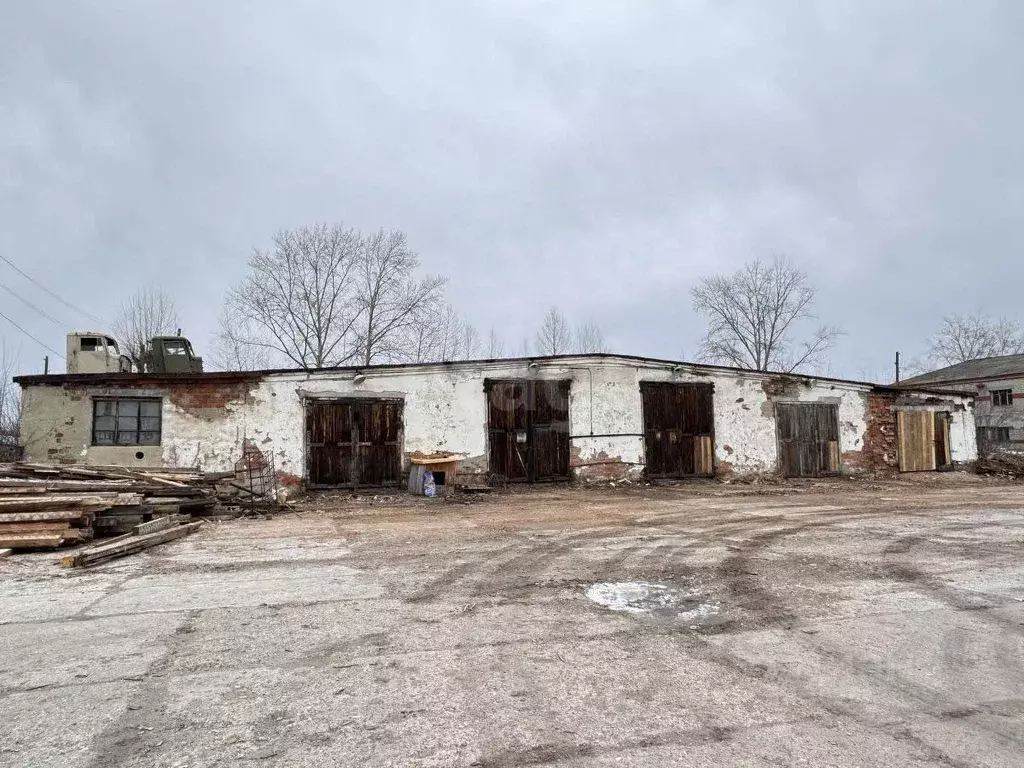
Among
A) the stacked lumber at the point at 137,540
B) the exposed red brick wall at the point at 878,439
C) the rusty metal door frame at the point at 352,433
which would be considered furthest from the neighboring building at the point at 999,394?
the stacked lumber at the point at 137,540

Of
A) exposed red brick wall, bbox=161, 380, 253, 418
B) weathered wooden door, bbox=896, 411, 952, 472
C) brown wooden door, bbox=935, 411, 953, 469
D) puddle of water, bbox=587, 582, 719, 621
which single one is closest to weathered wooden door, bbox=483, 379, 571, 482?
exposed red brick wall, bbox=161, 380, 253, 418

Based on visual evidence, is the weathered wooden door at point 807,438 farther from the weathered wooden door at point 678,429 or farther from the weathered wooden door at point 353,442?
the weathered wooden door at point 353,442

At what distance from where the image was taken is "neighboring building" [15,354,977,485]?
14.0 meters

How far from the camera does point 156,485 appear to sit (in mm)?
10141

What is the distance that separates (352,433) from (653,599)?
36.1ft

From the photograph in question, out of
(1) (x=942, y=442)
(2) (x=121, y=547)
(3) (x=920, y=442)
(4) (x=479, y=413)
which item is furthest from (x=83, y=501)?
(1) (x=942, y=442)

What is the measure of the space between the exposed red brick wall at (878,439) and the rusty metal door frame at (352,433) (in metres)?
13.3

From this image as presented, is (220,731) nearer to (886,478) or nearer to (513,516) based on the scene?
(513,516)

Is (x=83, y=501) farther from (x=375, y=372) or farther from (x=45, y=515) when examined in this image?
(x=375, y=372)

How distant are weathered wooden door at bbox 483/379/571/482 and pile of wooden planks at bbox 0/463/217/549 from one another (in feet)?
22.6

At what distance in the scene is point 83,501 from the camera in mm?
7895

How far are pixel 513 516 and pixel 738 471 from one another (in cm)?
924

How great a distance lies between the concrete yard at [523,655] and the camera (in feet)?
8.90

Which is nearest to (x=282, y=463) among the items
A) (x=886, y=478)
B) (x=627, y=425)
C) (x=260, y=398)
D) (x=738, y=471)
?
(x=260, y=398)
